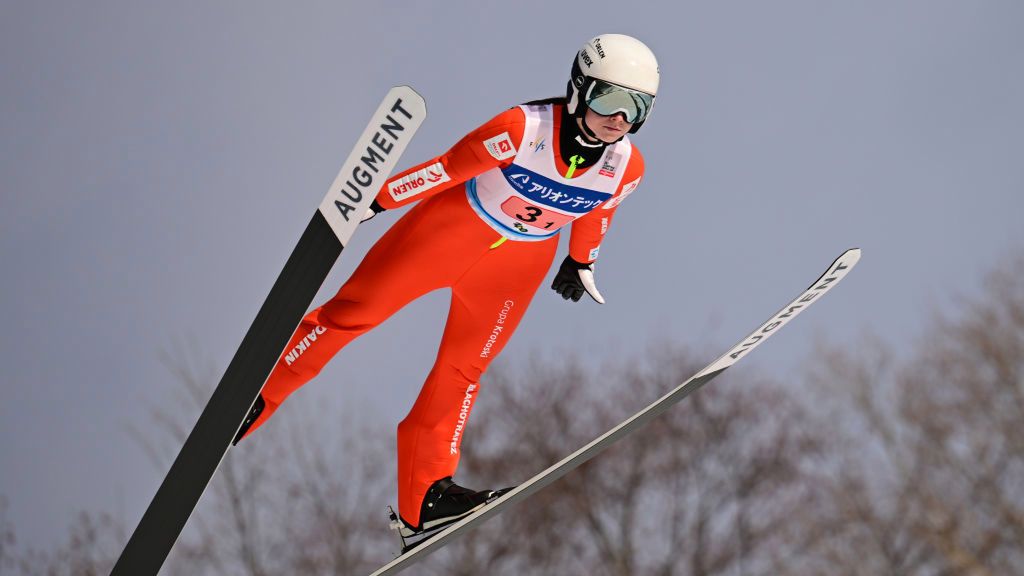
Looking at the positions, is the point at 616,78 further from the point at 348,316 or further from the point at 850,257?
the point at 850,257

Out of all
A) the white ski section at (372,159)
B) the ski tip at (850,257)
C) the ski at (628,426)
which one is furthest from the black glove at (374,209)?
the ski tip at (850,257)

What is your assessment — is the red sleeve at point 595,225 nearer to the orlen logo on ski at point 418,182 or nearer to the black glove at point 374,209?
the orlen logo on ski at point 418,182

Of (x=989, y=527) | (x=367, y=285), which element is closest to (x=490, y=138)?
(x=367, y=285)

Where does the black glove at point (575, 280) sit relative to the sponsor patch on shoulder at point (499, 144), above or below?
below

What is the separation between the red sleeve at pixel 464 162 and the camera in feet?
10.1

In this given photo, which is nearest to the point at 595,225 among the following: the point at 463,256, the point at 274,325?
the point at 463,256

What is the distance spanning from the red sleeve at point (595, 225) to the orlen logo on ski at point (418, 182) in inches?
21.8

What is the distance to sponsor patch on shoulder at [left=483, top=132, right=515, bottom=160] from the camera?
3072 millimetres

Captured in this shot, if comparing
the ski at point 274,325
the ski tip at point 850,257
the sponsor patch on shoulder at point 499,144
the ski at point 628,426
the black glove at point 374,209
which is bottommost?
the ski at point 628,426

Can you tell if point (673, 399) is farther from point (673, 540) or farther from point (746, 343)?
point (673, 540)

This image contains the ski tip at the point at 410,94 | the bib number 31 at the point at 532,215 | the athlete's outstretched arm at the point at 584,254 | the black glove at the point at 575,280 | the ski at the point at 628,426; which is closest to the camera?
the ski tip at the point at 410,94

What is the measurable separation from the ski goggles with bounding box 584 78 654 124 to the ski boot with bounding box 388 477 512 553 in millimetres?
1207

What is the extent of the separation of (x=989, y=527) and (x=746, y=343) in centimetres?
652

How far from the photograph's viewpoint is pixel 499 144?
3.07 meters
